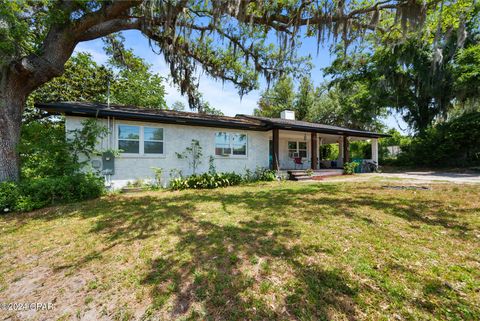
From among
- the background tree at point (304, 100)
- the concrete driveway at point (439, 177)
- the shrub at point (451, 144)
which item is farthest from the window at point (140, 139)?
the background tree at point (304, 100)

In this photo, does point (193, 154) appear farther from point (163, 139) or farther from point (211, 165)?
point (163, 139)

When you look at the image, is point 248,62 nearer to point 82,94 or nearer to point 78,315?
point 78,315

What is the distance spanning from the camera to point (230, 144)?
36.1ft

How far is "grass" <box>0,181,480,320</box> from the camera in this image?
2025mm

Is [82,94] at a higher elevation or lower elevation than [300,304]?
higher

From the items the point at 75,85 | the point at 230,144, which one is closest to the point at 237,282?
the point at 230,144

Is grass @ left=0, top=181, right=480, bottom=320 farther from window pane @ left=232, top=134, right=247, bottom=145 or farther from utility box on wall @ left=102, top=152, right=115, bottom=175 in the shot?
window pane @ left=232, top=134, right=247, bottom=145

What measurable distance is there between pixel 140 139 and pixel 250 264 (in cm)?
798

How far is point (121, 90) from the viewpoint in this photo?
56.7 feet

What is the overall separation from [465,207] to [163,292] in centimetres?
666

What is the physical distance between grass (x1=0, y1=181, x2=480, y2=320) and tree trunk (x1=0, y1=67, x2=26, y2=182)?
2.23 meters

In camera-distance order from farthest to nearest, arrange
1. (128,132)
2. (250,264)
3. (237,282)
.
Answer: (128,132) → (250,264) → (237,282)

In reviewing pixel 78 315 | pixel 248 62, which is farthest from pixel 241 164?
pixel 78 315

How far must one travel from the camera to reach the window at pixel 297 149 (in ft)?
52.2
